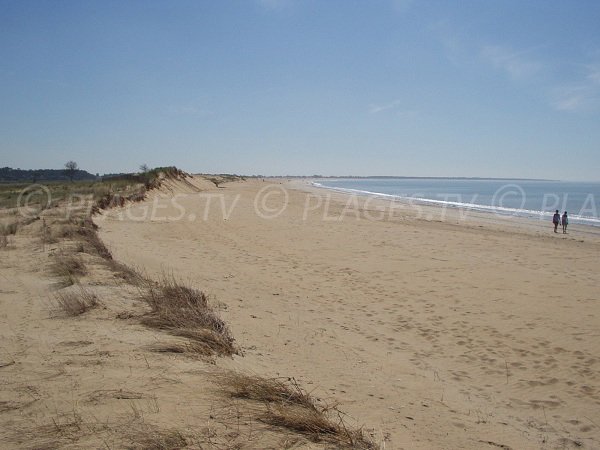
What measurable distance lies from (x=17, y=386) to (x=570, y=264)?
13.8 m

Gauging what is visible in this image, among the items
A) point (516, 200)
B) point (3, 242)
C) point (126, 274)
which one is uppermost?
point (516, 200)

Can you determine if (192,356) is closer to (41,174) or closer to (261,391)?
(261,391)

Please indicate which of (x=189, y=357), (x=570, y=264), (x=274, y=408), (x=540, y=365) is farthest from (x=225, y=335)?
(x=570, y=264)

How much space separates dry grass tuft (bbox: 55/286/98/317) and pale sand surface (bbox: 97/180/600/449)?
1.95 metres

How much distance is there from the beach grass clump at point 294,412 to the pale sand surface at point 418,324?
0.42 metres

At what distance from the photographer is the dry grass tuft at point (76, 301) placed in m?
5.36

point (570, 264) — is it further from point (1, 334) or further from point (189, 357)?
point (1, 334)

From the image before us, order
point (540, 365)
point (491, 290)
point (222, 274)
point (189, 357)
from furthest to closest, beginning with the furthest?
point (222, 274), point (491, 290), point (540, 365), point (189, 357)

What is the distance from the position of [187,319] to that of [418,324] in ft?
13.1

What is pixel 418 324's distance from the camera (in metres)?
7.10

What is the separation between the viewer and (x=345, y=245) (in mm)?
14500

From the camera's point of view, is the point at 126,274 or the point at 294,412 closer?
the point at 294,412

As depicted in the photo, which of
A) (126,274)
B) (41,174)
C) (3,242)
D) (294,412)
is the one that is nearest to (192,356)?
(294,412)

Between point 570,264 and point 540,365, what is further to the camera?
point 570,264
